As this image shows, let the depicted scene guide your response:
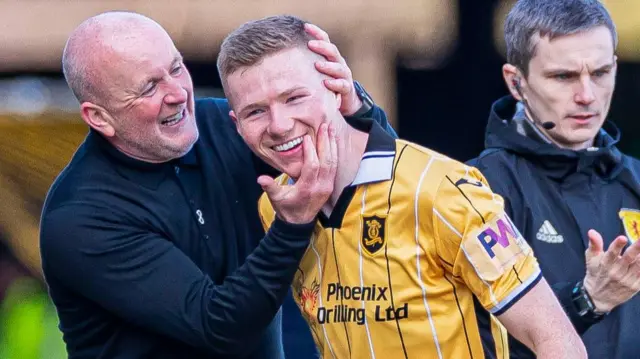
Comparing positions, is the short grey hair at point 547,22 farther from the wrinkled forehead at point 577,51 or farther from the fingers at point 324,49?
the fingers at point 324,49

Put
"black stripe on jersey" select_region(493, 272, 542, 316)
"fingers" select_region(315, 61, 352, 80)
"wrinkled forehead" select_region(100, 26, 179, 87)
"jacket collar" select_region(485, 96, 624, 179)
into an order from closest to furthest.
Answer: "black stripe on jersey" select_region(493, 272, 542, 316) → "fingers" select_region(315, 61, 352, 80) → "jacket collar" select_region(485, 96, 624, 179) → "wrinkled forehead" select_region(100, 26, 179, 87)

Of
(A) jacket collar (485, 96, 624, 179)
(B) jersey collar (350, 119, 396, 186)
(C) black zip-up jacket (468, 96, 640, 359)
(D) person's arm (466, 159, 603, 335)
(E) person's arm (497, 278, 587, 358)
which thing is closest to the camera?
(E) person's arm (497, 278, 587, 358)

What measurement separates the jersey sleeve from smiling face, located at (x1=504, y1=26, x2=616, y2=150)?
0.81m

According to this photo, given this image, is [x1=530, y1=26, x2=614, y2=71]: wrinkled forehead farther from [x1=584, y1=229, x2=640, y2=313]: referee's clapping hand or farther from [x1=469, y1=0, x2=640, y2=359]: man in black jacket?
[x1=584, y1=229, x2=640, y2=313]: referee's clapping hand

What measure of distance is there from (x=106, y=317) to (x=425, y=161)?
130 centimetres

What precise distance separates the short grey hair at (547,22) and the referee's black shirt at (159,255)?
927mm

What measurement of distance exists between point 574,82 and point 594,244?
555 mm

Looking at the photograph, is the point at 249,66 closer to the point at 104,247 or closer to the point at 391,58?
the point at 104,247

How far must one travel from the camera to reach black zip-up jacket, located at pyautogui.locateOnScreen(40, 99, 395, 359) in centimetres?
372

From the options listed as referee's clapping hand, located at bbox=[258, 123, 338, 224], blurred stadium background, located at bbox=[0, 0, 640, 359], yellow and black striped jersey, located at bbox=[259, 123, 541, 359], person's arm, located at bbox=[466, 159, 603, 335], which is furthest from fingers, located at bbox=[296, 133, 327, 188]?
blurred stadium background, located at bbox=[0, 0, 640, 359]

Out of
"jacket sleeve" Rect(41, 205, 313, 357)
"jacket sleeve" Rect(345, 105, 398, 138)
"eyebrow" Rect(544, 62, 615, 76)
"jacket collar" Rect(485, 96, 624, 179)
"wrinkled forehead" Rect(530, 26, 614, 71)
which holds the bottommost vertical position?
"jacket sleeve" Rect(41, 205, 313, 357)

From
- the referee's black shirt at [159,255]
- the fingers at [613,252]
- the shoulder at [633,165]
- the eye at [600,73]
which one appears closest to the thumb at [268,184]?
the referee's black shirt at [159,255]

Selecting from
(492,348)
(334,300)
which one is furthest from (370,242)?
(492,348)

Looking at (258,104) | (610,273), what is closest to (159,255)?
(258,104)
